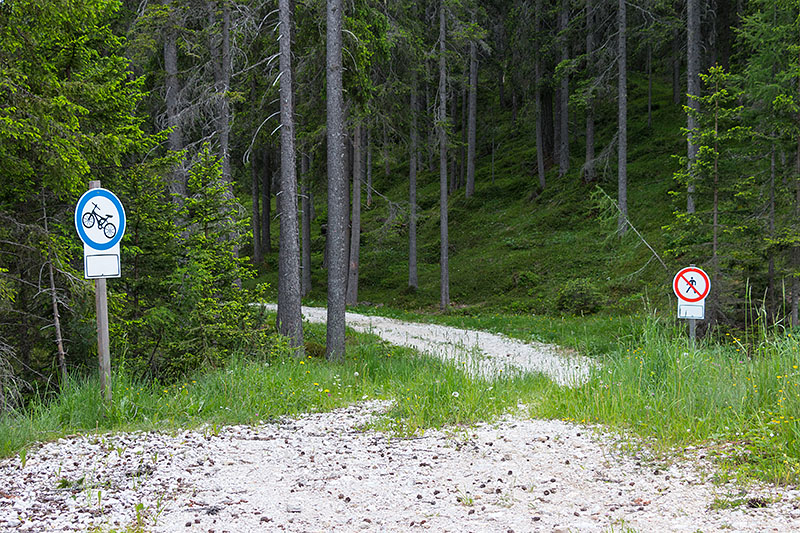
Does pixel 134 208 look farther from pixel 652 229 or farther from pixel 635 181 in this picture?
pixel 635 181

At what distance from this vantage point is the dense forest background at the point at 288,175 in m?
8.25

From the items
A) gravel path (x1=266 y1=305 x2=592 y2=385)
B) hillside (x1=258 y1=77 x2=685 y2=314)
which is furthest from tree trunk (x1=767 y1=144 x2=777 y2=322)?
gravel path (x1=266 y1=305 x2=592 y2=385)

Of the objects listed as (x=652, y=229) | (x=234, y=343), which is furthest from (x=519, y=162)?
(x=234, y=343)

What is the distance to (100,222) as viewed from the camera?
249 inches

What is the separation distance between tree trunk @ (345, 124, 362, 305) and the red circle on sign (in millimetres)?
14519

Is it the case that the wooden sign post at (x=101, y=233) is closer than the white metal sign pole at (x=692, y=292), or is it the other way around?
the wooden sign post at (x=101, y=233)

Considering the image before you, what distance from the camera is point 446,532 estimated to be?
3867 millimetres

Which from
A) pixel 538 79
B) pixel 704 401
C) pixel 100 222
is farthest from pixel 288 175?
pixel 538 79

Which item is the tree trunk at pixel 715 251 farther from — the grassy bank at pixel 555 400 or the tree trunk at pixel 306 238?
the tree trunk at pixel 306 238

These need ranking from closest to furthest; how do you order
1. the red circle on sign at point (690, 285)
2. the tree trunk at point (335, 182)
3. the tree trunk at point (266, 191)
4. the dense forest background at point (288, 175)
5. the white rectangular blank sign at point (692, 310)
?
the dense forest background at point (288, 175), the white rectangular blank sign at point (692, 310), the red circle on sign at point (690, 285), the tree trunk at point (335, 182), the tree trunk at point (266, 191)

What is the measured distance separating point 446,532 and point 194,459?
2709 mm

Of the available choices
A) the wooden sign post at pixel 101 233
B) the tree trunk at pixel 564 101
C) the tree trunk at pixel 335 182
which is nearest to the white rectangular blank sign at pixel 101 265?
the wooden sign post at pixel 101 233

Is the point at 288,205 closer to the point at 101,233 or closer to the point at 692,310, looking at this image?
the point at 101,233

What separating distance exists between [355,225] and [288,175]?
1094 cm
